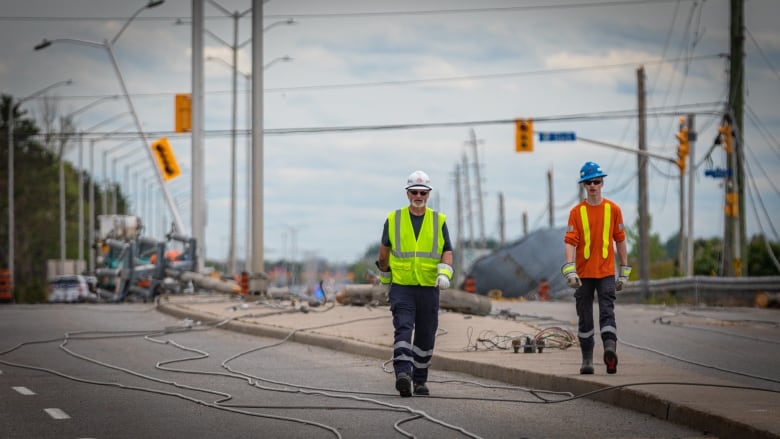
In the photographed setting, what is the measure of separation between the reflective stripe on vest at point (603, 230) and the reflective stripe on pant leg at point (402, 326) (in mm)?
1790

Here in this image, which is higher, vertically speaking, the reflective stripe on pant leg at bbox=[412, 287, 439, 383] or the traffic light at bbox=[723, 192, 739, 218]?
the traffic light at bbox=[723, 192, 739, 218]

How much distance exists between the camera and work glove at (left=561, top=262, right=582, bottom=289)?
491 inches

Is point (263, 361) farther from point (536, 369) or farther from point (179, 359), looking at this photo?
point (536, 369)

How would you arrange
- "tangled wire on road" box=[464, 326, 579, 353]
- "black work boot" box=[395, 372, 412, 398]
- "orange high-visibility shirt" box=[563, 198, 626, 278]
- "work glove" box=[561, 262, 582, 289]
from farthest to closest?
"tangled wire on road" box=[464, 326, 579, 353] → "orange high-visibility shirt" box=[563, 198, 626, 278] → "work glove" box=[561, 262, 582, 289] → "black work boot" box=[395, 372, 412, 398]

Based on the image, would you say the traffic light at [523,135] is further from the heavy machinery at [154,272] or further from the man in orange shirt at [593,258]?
the man in orange shirt at [593,258]

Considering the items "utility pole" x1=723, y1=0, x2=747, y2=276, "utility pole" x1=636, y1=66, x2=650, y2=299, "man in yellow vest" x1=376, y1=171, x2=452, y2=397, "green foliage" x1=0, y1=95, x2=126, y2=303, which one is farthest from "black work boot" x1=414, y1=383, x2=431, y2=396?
"green foliage" x1=0, y1=95, x2=126, y2=303

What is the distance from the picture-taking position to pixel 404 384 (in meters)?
11.9

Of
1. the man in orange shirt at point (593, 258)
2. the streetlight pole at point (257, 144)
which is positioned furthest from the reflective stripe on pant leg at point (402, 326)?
the streetlight pole at point (257, 144)

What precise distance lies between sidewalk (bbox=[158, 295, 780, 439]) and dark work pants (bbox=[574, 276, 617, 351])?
0.37m

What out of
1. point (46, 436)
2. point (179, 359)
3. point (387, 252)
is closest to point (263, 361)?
point (179, 359)

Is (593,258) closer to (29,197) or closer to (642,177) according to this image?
(642,177)

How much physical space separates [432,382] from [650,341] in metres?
6.98

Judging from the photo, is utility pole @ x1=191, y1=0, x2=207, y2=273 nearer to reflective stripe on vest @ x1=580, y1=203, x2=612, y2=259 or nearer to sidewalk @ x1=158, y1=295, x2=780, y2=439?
sidewalk @ x1=158, y1=295, x2=780, y2=439

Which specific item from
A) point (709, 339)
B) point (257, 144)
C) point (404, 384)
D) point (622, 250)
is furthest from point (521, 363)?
point (257, 144)
